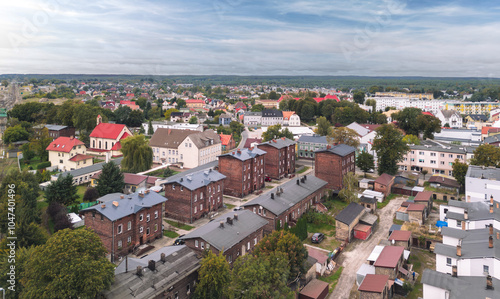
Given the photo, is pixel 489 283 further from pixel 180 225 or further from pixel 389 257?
pixel 180 225

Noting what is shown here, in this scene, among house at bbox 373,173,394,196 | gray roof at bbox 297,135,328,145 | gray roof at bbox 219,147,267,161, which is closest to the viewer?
gray roof at bbox 219,147,267,161

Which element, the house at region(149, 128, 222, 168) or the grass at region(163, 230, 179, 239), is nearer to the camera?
the grass at region(163, 230, 179, 239)

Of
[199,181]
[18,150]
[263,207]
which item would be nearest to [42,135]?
[18,150]

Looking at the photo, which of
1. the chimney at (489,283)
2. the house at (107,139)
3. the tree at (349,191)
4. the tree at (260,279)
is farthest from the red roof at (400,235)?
the house at (107,139)

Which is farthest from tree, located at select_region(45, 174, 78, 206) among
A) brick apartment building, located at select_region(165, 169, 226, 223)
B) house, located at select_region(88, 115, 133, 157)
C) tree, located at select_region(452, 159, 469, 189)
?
tree, located at select_region(452, 159, 469, 189)

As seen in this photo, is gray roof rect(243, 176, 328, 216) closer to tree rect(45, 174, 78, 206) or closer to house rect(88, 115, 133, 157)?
tree rect(45, 174, 78, 206)

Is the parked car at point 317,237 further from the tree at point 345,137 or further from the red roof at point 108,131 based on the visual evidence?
the red roof at point 108,131

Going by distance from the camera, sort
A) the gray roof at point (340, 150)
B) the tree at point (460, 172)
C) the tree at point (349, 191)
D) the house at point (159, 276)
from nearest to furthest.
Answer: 1. the house at point (159, 276)
2. the tree at point (349, 191)
3. the tree at point (460, 172)
4. the gray roof at point (340, 150)
